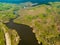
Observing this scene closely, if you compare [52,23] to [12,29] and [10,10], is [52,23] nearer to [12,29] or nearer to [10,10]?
[12,29]

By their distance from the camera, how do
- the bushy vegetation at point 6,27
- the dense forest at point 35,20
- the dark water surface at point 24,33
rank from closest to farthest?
1. the dark water surface at point 24,33
2. the bushy vegetation at point 6,27
3. the dense forest at point 35,20

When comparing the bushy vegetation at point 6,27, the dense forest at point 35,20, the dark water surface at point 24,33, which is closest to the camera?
the dark water surface at point 24,33

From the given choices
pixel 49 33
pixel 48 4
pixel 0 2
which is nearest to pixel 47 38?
pixel 49 33

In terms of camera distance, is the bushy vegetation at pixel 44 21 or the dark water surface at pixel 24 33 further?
the bushy vegetation at pixel 44 21

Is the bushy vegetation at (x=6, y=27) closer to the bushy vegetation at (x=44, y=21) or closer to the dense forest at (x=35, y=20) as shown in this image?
the dense forest at (x=35, y=20)

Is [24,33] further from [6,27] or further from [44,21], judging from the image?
[44,21]

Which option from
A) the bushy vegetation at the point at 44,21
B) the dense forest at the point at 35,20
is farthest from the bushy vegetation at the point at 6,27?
the bushy vegetation at the point at 44,21
